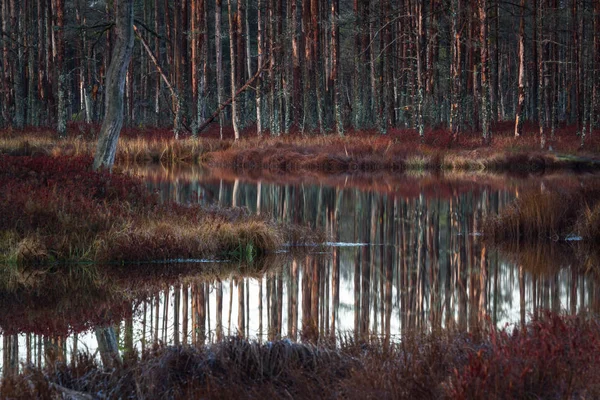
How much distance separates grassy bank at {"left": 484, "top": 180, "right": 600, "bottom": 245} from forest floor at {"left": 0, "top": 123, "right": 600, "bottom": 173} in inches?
633

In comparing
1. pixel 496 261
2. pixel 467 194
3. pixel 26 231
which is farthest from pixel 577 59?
pixel 26 231

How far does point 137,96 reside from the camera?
62.4 metres

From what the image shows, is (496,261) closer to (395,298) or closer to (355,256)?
(355,256)

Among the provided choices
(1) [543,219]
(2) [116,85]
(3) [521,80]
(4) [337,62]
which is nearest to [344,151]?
(4) [337,62]

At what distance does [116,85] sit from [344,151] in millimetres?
16740

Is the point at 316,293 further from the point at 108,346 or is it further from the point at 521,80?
the point at 521,80

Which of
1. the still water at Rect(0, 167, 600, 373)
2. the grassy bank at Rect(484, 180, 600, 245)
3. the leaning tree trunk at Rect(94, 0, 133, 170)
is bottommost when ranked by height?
the still water at Rect(0, 167, 600, 373)


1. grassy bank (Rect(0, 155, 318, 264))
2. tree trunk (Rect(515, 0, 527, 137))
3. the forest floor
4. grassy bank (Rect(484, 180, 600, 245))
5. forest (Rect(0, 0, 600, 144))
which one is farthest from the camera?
forest (Rect(0, 0, 600, 144))

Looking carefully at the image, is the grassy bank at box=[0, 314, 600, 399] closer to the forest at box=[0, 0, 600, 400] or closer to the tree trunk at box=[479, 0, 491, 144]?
the forest at box=[0, 0, 600, 400]

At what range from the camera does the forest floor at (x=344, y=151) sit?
96.1 feet

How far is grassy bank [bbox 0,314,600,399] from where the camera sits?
14.3 ft

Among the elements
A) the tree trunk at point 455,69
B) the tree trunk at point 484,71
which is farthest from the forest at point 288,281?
the tree trunk at point 455,69

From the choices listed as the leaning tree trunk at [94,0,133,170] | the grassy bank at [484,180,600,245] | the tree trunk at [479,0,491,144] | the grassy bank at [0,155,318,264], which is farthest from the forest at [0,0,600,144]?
the grassy bank at [484,180,600,245]

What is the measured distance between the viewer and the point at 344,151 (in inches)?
1227
